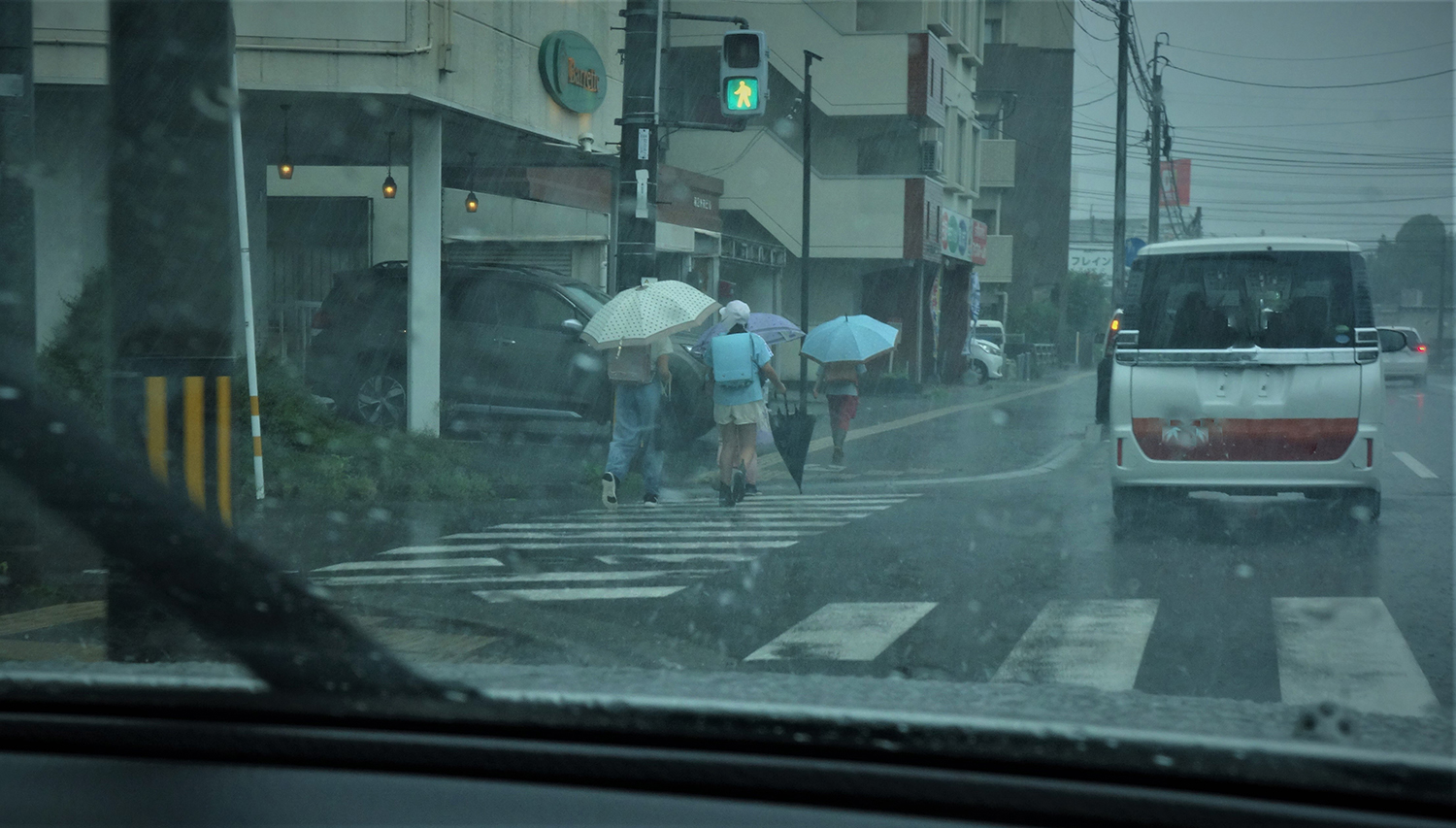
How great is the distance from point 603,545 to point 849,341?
5.51 m

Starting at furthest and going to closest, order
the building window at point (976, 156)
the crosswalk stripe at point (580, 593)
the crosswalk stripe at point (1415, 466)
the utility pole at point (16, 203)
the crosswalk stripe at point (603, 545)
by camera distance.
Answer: the building window at point (976, 156) → the crosswalk stripe at point (1415, 466) → the crosswalk stripe at point (603, 545) → the utility pole at point (16, 203) → the crosswalk stripe at point (580, 593)

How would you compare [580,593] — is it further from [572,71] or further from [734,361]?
[572,71]

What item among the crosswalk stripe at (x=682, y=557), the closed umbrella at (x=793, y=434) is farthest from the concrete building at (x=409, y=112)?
the crosswalk stripe at (x=682, y=557)

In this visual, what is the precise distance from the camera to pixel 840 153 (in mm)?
33188

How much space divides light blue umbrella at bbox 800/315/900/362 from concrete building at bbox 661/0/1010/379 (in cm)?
1363

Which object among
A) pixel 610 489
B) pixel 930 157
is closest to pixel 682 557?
pixel 610 489

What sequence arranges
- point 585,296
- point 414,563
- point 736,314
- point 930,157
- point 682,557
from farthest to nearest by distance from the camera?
point 930,157 → point 585,296 → point 736,314 → point 682,557 → point 414,563

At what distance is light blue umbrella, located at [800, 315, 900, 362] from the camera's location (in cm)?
1389

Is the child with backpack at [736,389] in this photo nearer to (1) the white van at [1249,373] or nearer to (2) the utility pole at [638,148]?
(2) the utility pole at [638,148]

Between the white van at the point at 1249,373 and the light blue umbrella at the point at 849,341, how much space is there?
4.35 m

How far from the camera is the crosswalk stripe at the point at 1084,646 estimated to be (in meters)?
5.32

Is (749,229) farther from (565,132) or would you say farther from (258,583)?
(258,583)

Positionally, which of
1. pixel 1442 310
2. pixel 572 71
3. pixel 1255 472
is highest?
pixel 572 71

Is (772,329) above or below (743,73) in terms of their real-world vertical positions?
below
